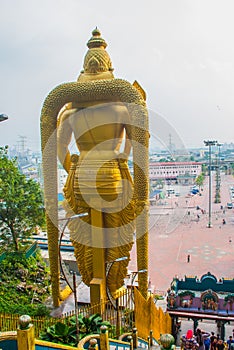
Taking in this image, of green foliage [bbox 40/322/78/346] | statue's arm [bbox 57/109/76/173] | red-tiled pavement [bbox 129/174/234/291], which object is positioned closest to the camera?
green foliage [bbox 40/322/78/346]

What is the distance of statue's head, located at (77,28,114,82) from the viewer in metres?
8.21

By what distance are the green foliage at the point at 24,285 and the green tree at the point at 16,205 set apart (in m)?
0.81

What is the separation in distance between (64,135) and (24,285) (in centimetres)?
529

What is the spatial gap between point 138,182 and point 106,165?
2.71 ft

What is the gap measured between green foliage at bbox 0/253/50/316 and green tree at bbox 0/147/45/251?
2.65 feet

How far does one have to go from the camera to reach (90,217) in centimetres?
845

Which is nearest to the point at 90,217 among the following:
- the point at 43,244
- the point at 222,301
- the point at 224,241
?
the point at 222,301

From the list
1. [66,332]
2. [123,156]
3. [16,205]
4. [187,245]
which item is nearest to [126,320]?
[66,332]

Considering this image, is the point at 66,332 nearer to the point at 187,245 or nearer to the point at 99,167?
the point at 99,167

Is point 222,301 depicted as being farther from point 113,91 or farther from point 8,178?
point 8,178

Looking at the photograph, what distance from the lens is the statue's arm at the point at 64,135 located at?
8.42 meters

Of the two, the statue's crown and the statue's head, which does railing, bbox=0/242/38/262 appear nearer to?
the statue's head

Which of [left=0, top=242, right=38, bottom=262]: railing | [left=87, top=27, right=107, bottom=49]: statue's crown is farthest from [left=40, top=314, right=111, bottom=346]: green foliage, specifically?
[left=0, top=242, right=38, bottom=262]: railing

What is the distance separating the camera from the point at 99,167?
801 centimetres
